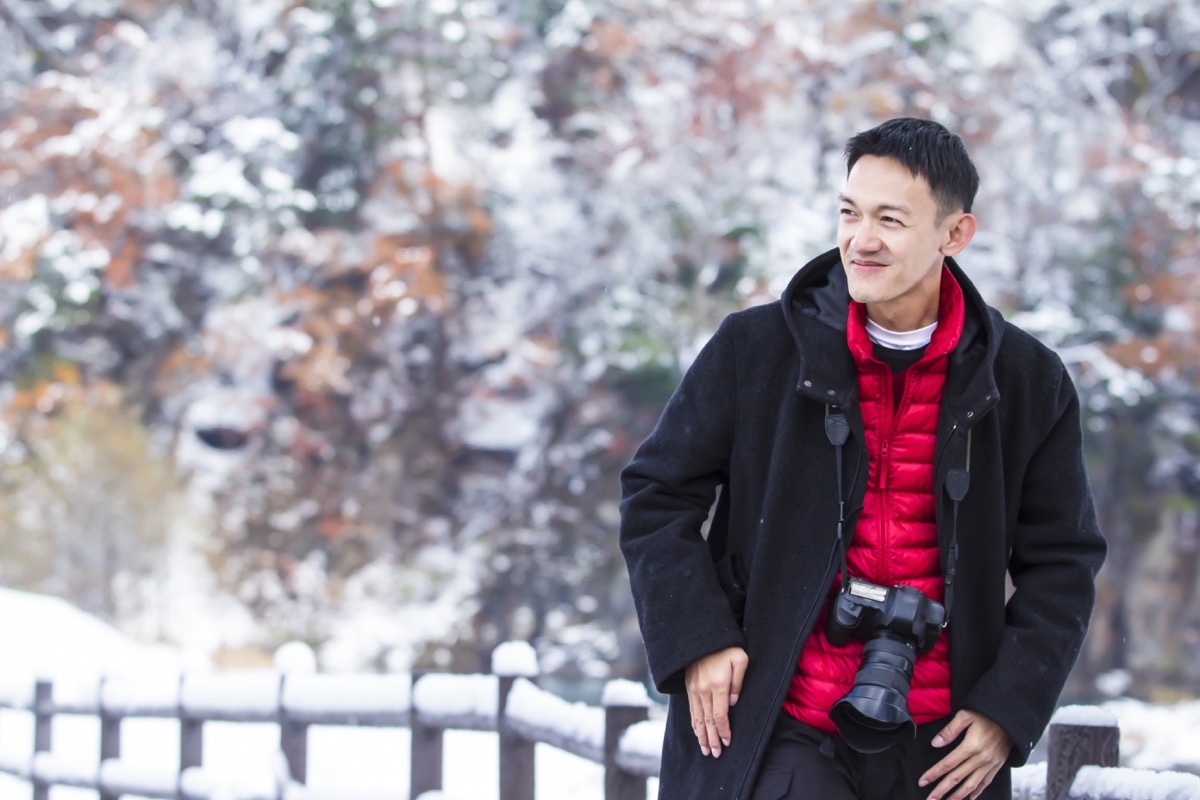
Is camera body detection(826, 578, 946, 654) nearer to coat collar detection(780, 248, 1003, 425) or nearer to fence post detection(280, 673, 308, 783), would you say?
coat collar detection(780, 248, 1003, 425)

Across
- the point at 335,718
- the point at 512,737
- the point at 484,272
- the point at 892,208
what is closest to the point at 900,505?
the point at 892,208

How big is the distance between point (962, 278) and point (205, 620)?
12.3 metres

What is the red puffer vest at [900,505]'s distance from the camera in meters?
1.67

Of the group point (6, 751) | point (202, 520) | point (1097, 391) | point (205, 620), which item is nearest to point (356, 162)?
point (202, 520)

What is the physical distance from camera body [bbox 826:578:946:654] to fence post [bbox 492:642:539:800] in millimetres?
1637

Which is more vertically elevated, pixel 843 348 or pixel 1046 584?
pixel 843 348

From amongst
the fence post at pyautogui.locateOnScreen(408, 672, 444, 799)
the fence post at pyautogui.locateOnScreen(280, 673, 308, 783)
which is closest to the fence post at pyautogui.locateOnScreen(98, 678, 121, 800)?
the fence post at pyautogui.locateOnScreen(280, 673, 308, 783)

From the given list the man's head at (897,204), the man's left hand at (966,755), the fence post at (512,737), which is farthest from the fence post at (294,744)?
the man's head at (897,204)

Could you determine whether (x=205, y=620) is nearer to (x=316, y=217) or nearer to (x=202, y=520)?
(x=202, y=520)

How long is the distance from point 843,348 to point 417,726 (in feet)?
7.08

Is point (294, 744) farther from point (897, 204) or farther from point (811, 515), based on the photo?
point (897, 204)

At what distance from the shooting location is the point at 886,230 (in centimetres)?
166

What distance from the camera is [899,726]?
1.57 m

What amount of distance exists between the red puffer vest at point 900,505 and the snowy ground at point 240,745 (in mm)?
1055
